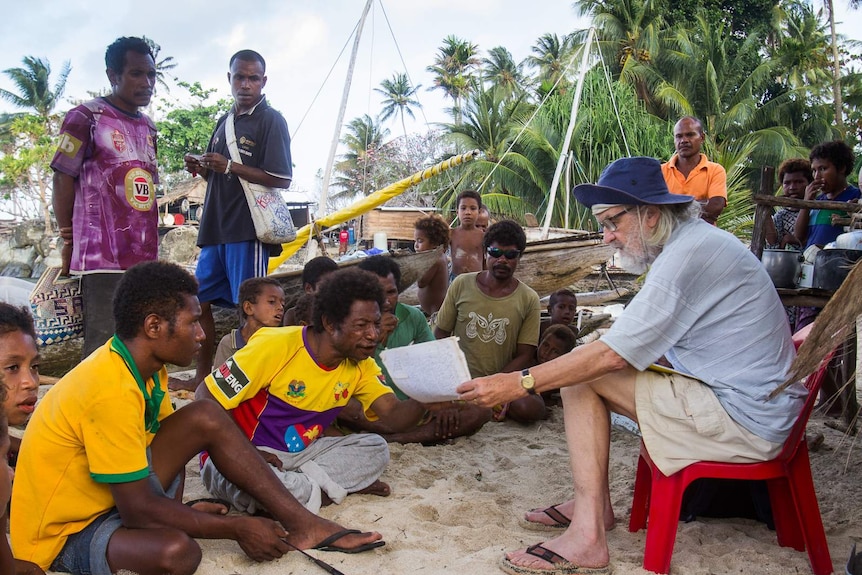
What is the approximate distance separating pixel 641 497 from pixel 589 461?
0.44m

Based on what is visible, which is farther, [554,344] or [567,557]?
[554,344]

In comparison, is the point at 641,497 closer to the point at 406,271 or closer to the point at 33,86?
the point at 406,271

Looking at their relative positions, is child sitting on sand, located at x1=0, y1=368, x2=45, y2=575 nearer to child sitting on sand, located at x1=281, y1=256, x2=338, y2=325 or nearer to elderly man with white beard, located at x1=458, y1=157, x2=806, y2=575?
elderly man with white beard, located at x1=458, y1=157, x2=806, y2=575

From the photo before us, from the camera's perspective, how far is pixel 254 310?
387 cm

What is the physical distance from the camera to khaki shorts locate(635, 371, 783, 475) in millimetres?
2211

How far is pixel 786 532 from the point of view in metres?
2.45

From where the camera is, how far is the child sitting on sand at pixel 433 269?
5977 mm

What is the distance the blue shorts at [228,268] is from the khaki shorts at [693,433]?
283 cm

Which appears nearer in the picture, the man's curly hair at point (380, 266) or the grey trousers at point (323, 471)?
the grey trousers at point (323, 471)

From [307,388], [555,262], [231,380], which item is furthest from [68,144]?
[555,262]

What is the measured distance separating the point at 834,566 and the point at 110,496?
234 cm

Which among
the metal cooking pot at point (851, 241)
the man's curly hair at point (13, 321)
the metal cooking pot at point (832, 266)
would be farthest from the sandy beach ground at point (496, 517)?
the man's curly hair at point (13, 321)

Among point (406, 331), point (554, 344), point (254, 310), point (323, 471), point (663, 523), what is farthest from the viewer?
point (554, 344)

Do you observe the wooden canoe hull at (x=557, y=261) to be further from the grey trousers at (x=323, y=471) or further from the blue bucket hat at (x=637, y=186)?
the blue bucket hat at (x=637, y=186)
